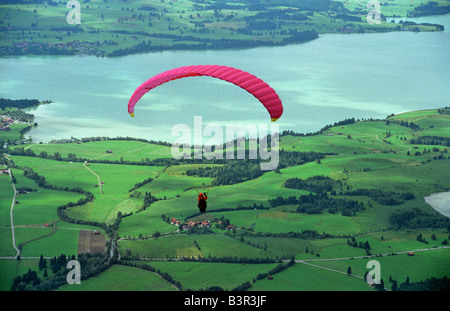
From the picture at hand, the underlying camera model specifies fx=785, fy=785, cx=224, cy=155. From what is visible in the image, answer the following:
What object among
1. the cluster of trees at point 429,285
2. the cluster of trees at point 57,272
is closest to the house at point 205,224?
the cluster of trees at point 57,272

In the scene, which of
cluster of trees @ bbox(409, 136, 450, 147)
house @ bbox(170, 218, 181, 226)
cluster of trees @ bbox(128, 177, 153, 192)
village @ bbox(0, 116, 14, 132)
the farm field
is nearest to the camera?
the farm field

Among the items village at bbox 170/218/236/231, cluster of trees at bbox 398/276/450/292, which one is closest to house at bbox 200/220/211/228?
village at bbox 170/218/236/231

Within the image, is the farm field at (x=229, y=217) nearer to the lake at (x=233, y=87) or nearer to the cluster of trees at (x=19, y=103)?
the lake at (x=233, y=87)

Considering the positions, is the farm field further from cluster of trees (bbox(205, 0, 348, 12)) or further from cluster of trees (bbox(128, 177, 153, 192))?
cluster of trees (bbox(205, 0, 348, 12))

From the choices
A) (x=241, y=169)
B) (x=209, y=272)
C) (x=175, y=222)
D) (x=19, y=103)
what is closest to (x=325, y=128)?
(x=241, y=169)

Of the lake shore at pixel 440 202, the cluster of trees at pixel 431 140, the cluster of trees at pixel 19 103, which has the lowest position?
the lake shore at pixel 440 202
